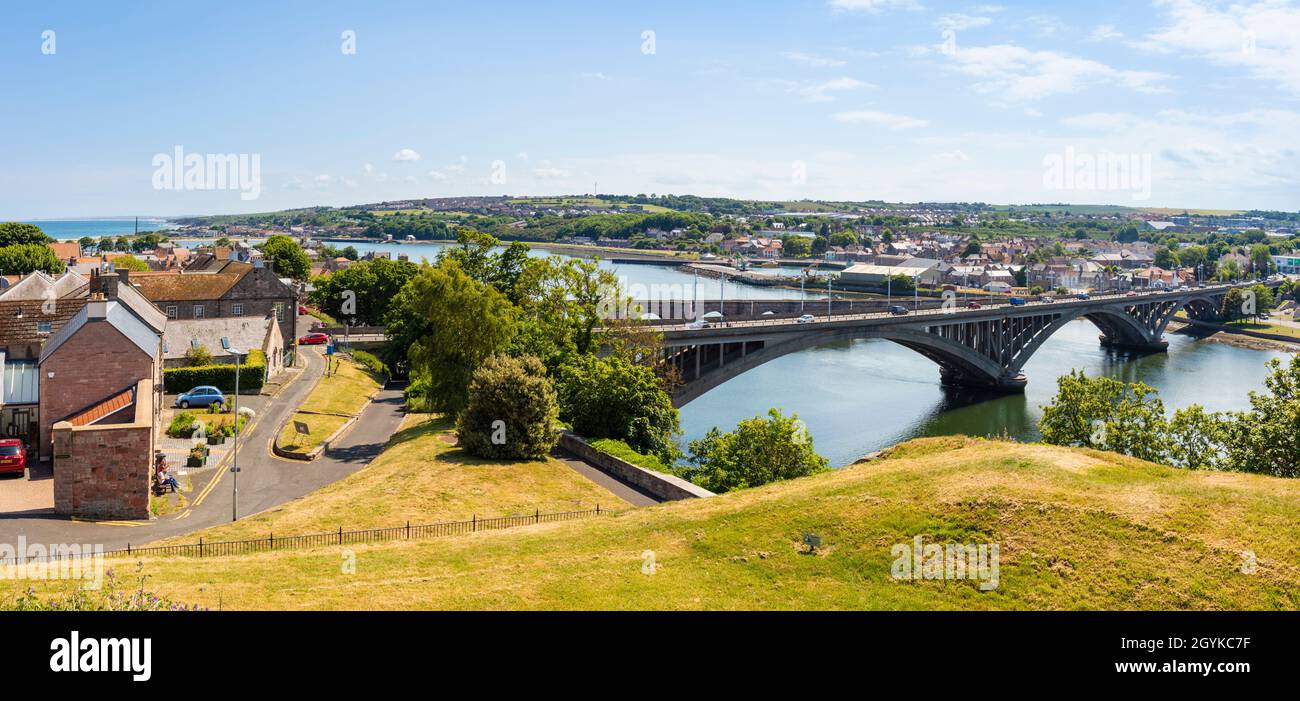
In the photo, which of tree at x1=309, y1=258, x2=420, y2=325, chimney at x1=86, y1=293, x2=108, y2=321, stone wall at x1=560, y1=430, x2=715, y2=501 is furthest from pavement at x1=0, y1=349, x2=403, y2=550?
tree at x1=309, y1=258, x2=420, y2=325

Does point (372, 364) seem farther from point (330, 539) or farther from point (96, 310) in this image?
point (330, 539)

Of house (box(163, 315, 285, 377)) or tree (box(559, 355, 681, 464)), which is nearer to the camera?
tree (box(559, 355, 681, 464))

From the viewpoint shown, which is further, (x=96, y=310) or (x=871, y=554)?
(x=96, y=310)

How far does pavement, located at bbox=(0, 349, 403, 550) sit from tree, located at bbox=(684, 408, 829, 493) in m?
17.1

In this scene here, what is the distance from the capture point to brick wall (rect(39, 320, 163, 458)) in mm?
38094

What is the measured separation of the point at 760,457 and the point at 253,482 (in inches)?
873

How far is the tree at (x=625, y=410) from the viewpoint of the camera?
146ft

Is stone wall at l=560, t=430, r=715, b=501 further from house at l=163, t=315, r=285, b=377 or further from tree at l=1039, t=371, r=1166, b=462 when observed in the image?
house at l=163, t=315, r=285, b=377

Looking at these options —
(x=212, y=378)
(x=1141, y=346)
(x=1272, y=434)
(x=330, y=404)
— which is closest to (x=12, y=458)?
(x=212, y=378)

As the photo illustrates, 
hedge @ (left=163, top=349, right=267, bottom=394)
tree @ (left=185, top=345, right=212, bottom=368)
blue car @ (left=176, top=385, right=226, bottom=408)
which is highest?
tree @ (left=185, top=345, right=212, bottom=368)

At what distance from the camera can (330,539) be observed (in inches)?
1116

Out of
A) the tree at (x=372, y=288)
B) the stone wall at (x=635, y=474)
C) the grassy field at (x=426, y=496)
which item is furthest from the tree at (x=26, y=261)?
the stone wall at (x=635, y=474)

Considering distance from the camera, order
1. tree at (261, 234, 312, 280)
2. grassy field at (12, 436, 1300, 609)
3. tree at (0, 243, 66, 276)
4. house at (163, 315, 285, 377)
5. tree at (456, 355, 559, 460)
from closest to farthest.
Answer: grassy field at (12, 436, 1300, 609)
tree at (456, 355, 559, 460)
house at (163, 315, 285, 377)
tree at (0, 243, 66, 276)
tree at (261, 234, 312, 280)
